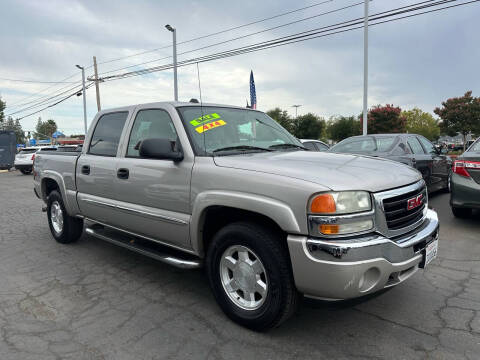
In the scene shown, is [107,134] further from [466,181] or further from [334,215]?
[466,181]

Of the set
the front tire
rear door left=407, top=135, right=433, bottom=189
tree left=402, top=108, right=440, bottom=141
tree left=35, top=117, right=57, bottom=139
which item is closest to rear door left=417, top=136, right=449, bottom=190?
rear door left=407, top=135, right=433, bottom=189

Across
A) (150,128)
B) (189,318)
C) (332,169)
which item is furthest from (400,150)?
(189,318)

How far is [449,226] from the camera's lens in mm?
5844

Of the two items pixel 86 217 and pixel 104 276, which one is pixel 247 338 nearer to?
pixel 104 276

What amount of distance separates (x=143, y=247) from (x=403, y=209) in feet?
7.80

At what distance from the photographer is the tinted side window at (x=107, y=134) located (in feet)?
13.3

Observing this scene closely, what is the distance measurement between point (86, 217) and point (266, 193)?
2.97 meters

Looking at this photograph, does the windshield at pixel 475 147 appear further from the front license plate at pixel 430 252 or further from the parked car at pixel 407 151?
the front license plate at pixel 430 252

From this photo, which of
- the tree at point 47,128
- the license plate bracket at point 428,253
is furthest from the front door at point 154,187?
the tree at point 47,128

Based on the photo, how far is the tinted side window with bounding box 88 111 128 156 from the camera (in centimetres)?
405

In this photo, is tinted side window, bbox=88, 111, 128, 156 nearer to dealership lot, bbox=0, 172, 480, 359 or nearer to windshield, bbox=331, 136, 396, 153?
dealership lot, bbox=0, 172, 480, 359

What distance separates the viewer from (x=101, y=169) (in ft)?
13.3

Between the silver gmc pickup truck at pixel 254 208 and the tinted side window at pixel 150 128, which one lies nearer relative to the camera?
the silver gmc pickup truck at pixel 254 208

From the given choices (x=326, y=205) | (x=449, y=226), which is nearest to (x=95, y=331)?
(x=326, y=205)
